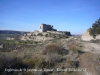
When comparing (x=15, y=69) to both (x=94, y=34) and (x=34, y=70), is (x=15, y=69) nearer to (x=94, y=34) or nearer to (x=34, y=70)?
(x=34, y=70)

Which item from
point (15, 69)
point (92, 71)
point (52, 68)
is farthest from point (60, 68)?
point (15, 69)

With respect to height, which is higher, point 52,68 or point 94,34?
point 94,34

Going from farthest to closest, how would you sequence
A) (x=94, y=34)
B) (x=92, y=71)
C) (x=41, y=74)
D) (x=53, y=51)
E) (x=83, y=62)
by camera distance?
(x=94, y=34) → (x=53, y=51) → (x=83, y=62) → (x=92, y=71) → (x=41, y=74)

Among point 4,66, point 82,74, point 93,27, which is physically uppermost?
point 93,27

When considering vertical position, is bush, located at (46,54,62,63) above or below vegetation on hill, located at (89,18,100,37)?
below

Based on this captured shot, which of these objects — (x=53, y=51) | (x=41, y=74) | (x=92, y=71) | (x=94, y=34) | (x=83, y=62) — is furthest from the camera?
(x=94, y=34)

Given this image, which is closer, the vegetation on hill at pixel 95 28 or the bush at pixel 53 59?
the bush at pixel 53 59

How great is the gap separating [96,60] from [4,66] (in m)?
6.52

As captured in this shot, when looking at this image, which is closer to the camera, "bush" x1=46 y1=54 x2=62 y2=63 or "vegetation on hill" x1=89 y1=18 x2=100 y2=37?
"bush" x1=46 y1=54 x2=62 y2=63

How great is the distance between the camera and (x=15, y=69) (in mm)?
6961

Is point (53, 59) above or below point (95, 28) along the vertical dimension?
below

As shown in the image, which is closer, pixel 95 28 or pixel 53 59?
pixel 53 59

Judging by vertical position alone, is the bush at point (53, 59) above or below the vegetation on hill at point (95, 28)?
below

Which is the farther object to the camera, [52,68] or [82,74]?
[52,68]
